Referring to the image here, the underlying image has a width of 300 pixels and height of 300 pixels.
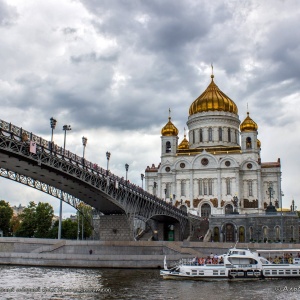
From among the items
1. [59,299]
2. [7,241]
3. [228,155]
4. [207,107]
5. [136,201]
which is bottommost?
[59,299]

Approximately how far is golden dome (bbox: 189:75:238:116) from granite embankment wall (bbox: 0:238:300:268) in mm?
49027

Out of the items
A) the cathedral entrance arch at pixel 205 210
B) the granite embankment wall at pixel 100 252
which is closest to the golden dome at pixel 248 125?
the cathedral entrance arch at pixel 205 210

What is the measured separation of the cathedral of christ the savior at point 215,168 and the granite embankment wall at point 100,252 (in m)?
34.2

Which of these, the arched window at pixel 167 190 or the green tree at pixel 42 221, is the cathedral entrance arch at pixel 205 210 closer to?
the arched window at pixel 167 190

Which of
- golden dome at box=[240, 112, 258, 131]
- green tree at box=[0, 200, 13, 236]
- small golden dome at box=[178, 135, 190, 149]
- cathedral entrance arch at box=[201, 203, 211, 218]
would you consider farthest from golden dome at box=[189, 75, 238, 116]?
green tree at box=[0, 200, 13, 236]

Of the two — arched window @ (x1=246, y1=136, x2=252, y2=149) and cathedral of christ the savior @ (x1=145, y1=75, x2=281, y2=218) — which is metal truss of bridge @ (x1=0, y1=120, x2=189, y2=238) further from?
arched window @ (x1=246, y1=136, x2=252, y2=149)

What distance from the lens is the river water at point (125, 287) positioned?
30.4 metres

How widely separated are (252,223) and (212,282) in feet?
117

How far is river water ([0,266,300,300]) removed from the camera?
30438 millimetres

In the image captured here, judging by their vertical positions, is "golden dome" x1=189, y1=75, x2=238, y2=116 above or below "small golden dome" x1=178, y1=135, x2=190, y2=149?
above

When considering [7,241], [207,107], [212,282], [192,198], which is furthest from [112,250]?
[207,107]

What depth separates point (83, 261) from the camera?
168ft

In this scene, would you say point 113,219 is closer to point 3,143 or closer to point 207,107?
point 3,143

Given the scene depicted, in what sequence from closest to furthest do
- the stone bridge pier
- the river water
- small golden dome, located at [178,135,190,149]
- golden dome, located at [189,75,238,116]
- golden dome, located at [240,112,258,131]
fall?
the river water, the stone bridge pier, golden dome, located at [240,112,258,131], golden dome, located at [189,75,238,116], small golden dome, located at [178,135,190,149]
